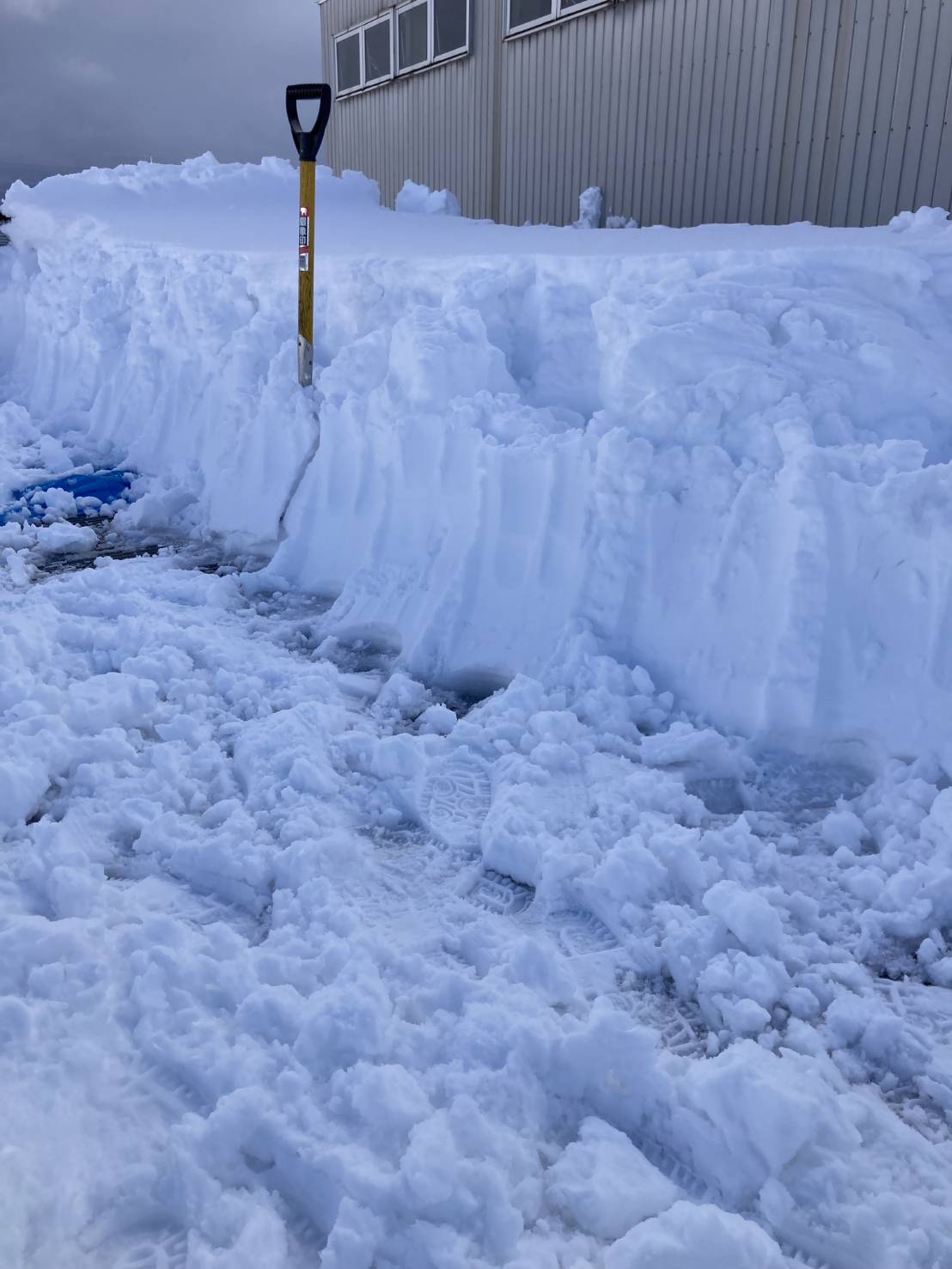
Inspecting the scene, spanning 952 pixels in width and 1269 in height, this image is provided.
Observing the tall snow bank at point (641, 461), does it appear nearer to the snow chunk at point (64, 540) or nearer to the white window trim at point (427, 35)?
the snow chunk at point (64, 540)

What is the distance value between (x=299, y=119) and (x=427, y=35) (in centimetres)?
652

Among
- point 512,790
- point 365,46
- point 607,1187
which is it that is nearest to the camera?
point 607,1187

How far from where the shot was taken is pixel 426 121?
11.2 meters

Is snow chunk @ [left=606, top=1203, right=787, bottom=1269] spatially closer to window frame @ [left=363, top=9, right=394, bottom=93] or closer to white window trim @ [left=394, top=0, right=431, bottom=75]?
white window trim @ [left=394, top=0, right=431, bottom=75]

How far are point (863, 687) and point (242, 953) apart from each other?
7.24 ft

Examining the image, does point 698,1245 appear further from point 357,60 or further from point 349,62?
point 349,62

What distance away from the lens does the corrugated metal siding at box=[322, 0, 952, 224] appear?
5.91 m

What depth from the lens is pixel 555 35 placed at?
8.84m

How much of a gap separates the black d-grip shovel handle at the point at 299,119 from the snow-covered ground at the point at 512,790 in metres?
0.67

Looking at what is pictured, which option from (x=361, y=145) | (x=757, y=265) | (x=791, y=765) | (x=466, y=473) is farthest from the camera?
(x=361, y=145)

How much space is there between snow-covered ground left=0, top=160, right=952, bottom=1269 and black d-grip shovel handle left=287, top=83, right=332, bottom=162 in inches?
26.3

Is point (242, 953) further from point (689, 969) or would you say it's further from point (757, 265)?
point (757, 265)

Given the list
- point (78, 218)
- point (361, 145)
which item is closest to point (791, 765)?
point (78, 218)

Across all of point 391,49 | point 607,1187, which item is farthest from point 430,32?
point 607,1187
